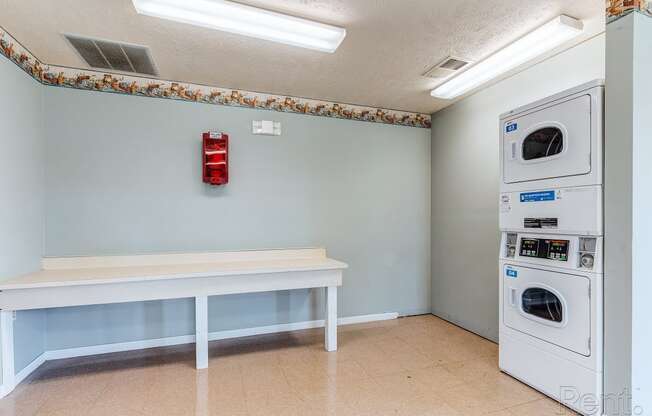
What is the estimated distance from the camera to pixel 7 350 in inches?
94.7

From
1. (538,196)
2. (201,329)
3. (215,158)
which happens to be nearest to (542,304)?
(538,196)

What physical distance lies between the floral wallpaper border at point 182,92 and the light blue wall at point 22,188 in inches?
5.5

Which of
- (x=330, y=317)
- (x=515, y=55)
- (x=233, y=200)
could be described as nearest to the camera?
(x=515, y=55)

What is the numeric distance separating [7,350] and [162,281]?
1143 mm

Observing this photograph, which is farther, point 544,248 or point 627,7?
point 544,248

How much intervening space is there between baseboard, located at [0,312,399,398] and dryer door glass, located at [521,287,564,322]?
1924 mm

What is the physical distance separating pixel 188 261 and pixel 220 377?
1.20 m

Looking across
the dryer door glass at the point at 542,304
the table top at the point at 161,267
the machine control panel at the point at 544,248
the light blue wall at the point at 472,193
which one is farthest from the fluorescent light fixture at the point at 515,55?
the table top at the point at 161,267

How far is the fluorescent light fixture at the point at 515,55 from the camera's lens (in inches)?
90.1

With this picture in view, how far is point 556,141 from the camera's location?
231cm

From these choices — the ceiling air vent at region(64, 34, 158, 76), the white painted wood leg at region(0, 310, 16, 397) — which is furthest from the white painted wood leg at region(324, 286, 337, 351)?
the ceiling air vent at region(64, 34, 158, 76)

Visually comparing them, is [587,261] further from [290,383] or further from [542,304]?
[290,383]

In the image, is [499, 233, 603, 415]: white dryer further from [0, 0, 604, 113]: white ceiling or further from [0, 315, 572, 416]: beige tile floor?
[0, 0, 604, 113]: white ceiling

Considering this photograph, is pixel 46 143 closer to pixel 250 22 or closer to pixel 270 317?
pixel 250 22
